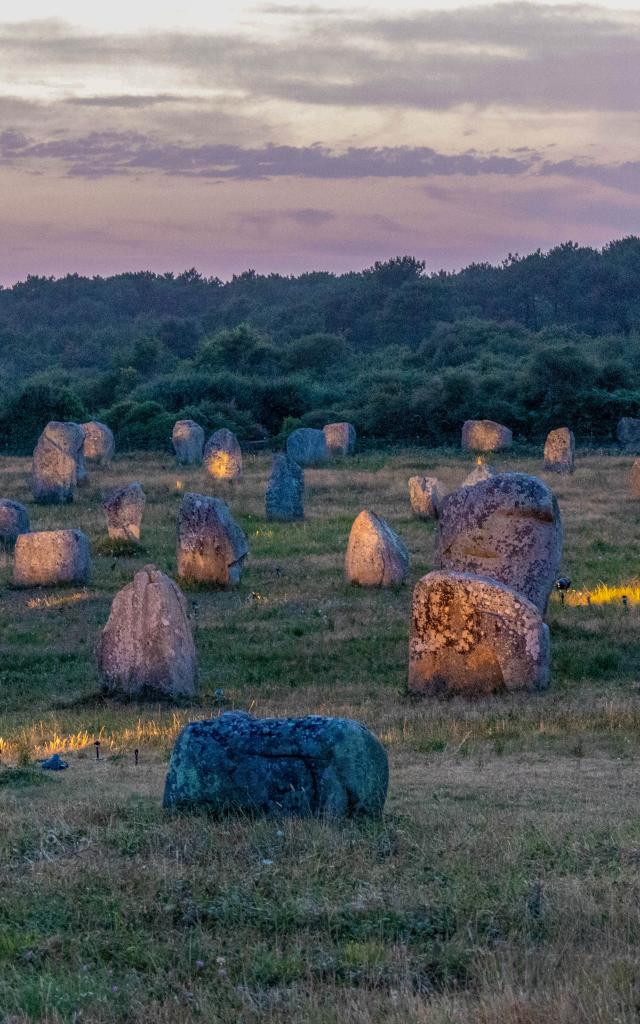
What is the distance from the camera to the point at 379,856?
29.3 ft

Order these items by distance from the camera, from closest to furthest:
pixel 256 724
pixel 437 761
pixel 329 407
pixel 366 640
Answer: pixel 256 724, pixel 437 761, pixel 366 640, pixel 329 407

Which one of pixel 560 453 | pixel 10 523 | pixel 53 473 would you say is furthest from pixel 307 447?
pixel 10 523

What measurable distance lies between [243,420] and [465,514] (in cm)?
4417

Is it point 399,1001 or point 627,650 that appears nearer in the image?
point 399,1001

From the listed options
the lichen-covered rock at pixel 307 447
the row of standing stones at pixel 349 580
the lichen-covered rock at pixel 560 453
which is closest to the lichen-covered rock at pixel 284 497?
the row of standing stones at pixel 349 580

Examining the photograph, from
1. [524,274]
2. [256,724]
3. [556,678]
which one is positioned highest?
[524,274]

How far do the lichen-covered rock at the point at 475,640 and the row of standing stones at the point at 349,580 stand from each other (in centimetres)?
2

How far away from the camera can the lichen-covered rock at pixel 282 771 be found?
990 centimetres

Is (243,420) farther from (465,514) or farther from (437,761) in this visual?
(437,761)

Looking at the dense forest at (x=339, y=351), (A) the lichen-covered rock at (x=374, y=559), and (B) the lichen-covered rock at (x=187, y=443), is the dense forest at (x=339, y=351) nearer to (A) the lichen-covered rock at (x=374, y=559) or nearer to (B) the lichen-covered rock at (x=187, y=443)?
(B) the lichen-covered rock at (x=187, y=443)

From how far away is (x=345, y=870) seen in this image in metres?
8.52

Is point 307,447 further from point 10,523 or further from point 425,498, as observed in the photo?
point 10,523

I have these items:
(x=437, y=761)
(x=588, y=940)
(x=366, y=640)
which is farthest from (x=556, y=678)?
(x=588, y=940)

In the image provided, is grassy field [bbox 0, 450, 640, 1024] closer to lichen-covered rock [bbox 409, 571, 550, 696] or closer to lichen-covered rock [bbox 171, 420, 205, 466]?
lichen-covered rock [bbox 409, 571, 550, 696]
